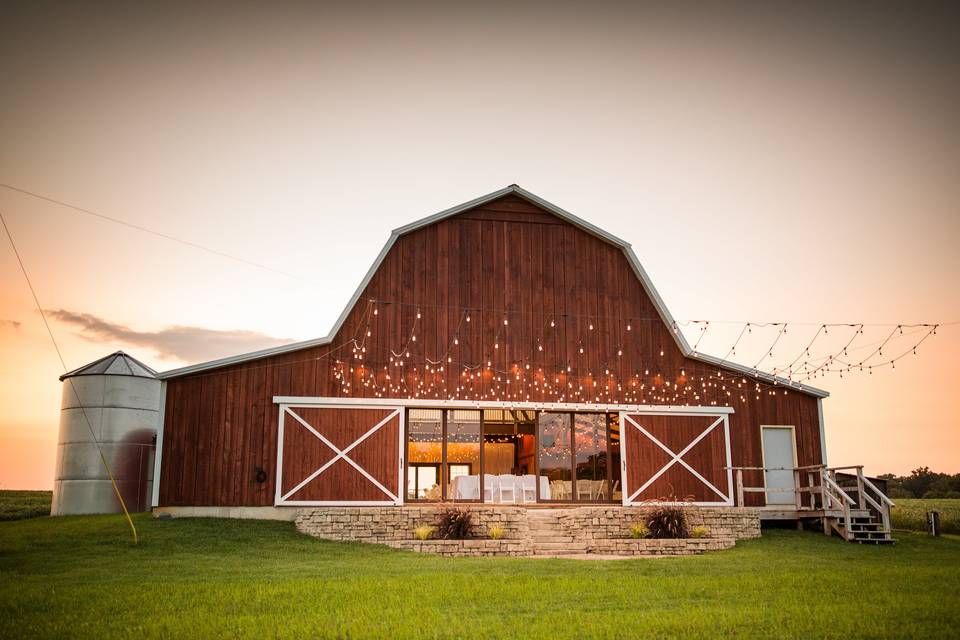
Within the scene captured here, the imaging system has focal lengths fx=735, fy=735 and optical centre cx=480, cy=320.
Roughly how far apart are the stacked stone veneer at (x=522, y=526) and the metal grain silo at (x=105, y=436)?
6169 mm

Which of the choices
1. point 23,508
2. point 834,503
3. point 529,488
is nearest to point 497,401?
point 529,488

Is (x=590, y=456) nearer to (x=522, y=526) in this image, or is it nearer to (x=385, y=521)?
(x=522, y=526)

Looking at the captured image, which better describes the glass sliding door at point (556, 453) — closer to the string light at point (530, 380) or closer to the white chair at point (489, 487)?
the string light at point (530, 380)

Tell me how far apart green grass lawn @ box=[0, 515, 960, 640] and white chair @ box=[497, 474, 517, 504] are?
12.8 feet

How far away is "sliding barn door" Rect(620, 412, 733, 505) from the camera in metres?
15.2

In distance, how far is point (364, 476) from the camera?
1410cm

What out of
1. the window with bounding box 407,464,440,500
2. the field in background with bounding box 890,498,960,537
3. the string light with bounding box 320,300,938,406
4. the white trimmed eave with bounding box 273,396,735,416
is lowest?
the field in background with bounding box 890,498,960,537

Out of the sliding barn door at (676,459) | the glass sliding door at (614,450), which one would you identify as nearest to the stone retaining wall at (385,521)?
the glass sliding door at (614,450)

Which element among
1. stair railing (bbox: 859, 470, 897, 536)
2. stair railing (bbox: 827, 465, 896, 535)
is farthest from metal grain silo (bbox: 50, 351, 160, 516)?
stair railing (bbox: 859, 470, 897, 536)

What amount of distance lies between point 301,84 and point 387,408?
6.51 metres

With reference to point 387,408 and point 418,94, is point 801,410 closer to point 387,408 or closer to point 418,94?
point 387,408

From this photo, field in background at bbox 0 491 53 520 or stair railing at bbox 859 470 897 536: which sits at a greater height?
stair railing at bbox 859 470 897 536

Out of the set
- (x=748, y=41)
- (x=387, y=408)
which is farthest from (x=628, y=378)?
(x=748, y=41)

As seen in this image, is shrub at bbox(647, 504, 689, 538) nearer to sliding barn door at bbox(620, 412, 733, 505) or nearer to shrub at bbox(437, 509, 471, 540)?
sliding barn door at bbox(620, 412, 733, 505)
